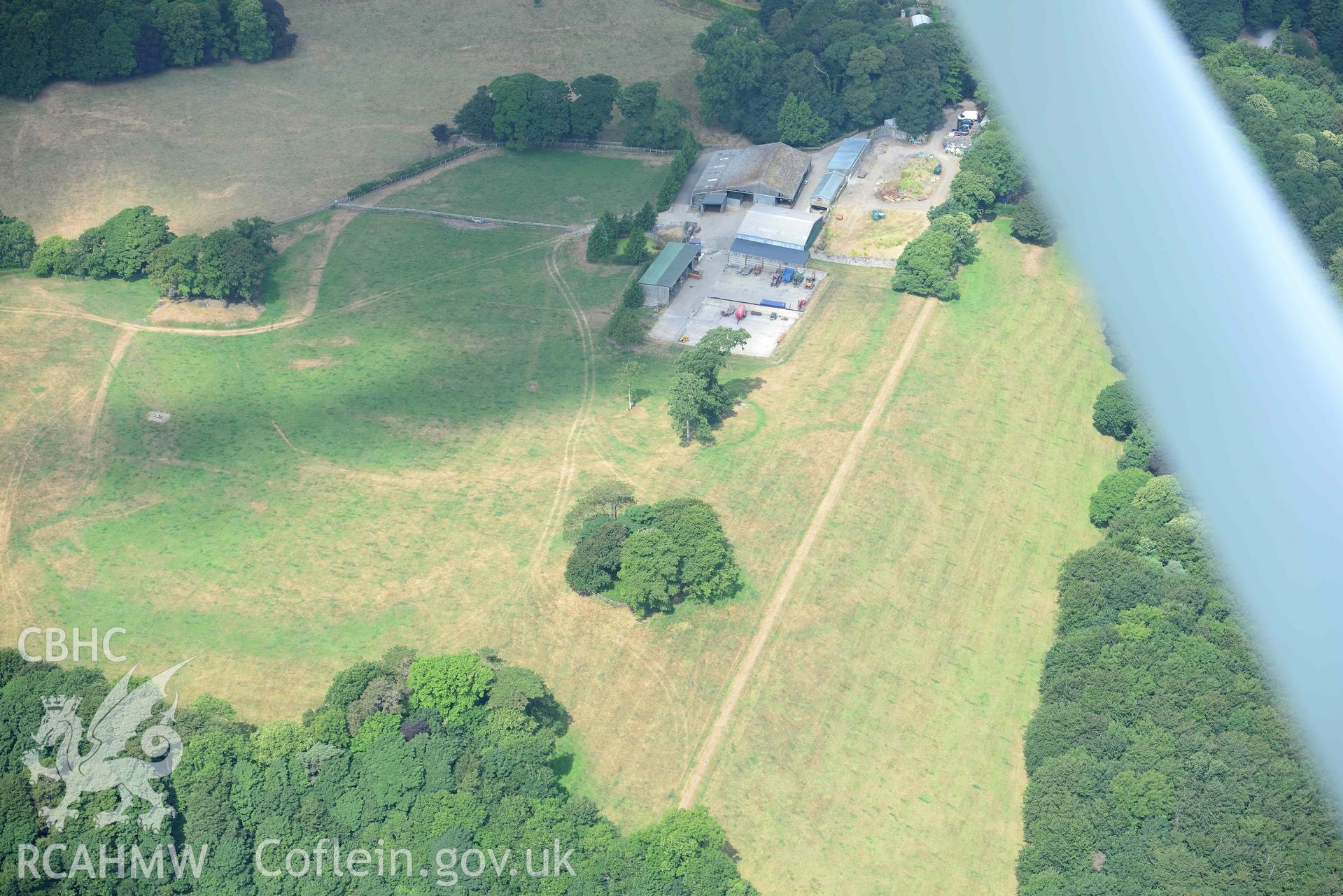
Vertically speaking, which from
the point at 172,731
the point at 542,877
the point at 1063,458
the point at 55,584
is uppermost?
the point at 1063,458

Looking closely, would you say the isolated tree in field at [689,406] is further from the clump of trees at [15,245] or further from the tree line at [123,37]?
the tree line at [123,37]

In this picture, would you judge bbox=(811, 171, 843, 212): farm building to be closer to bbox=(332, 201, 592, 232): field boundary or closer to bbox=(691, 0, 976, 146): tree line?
bbox=(691, 0, 976, 146): tree line

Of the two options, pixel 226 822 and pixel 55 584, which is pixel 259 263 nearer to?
pixel 55 584

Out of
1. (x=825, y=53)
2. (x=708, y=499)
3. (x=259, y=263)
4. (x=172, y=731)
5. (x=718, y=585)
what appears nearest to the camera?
(x=172, y=731)

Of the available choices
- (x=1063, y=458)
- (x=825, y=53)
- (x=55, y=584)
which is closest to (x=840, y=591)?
(x=1063, y=458)

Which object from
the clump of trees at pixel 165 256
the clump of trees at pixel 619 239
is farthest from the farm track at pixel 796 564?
the clump of trees at pixel 165 256

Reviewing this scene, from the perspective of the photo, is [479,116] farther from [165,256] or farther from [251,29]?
[165,256]
